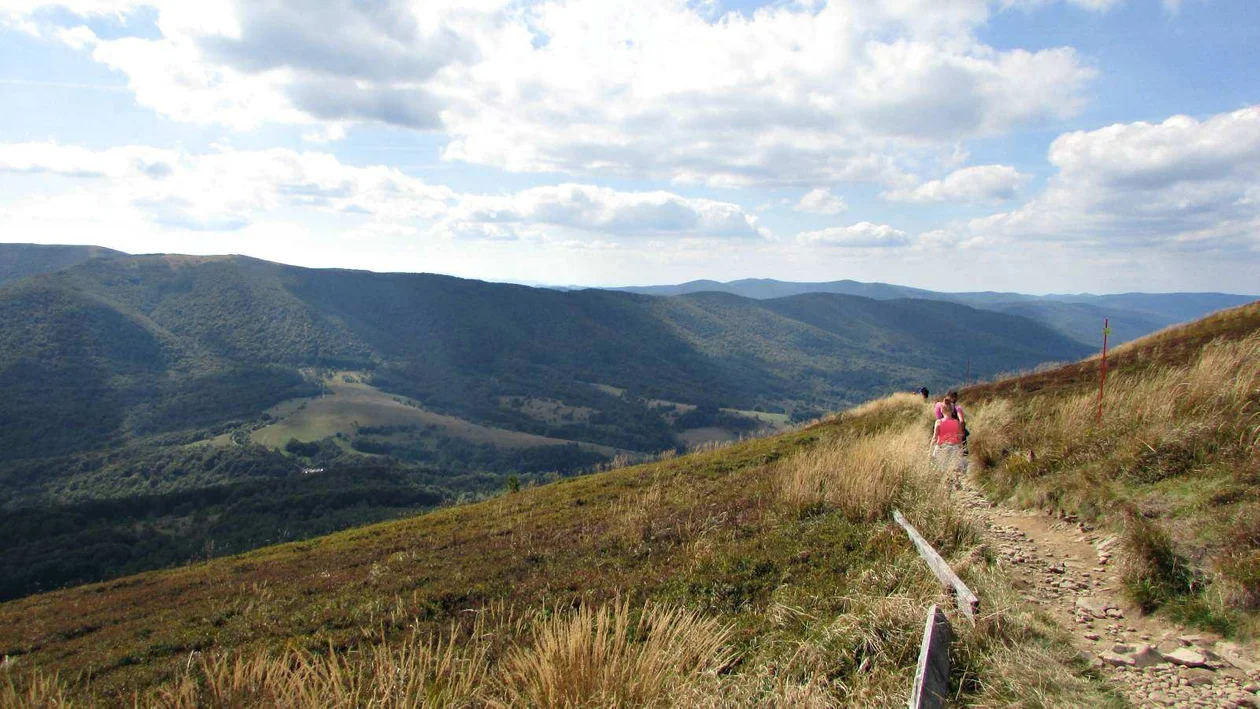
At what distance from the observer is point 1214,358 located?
340 inches

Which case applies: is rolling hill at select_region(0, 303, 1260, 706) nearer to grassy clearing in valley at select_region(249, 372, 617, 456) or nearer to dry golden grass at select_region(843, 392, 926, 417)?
dry golden grass at select_region(843, 392, 926, 417)

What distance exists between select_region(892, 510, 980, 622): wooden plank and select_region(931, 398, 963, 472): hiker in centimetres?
421

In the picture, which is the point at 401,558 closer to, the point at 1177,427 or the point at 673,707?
the point at 673,707

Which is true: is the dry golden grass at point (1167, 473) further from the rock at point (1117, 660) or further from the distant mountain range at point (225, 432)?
the distant mountain range at point (225, 432)

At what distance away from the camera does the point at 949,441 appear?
1091cm

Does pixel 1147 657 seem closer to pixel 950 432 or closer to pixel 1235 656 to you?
pixel 1235 656

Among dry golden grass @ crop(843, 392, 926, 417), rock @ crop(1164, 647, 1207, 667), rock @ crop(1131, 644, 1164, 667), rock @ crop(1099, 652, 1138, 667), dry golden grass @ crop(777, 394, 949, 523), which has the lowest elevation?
dry golden grass @ crop(843, 392, 926, 417)

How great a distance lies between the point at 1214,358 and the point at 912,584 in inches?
269

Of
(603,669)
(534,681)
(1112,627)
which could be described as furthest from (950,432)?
(534,681)

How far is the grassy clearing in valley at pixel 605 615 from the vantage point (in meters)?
3.88

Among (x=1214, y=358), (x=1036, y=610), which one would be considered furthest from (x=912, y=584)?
(x=1214, y=358)

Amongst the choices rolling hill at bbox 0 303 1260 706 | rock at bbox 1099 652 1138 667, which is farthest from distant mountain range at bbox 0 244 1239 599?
rock at bbox 1099 652 1138 667

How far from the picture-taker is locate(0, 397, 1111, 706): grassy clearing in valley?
388 centimetres

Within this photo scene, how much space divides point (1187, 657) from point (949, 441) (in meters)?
7.28
